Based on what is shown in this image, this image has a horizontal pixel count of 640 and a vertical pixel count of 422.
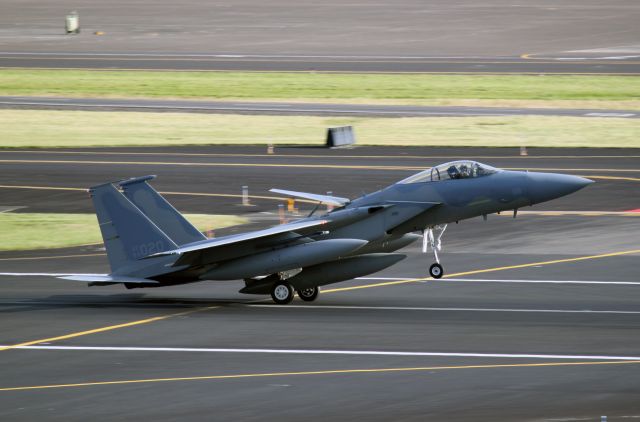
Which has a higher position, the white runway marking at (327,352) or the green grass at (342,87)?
the green grass at (342,87)

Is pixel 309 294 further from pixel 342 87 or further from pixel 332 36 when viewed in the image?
pixel 332 36

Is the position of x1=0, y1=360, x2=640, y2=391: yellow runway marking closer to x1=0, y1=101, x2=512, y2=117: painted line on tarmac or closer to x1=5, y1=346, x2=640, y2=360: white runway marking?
x1=5, y1=346, x2=640, y2=360: white runway marking

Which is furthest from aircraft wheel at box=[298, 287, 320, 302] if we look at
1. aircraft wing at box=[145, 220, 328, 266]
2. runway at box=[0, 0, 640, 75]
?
runway at box=[0, 0, 640, 75]

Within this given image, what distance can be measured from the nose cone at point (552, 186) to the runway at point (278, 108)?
36257 mm

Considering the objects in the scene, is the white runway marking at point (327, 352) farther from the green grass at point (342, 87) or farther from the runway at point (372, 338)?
the green grass at point (342, 87)

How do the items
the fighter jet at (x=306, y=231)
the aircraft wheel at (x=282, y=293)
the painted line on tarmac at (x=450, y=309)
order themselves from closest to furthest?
the painted line on tarmac at (x=450, y=309), the fighter jet at (x=306, y=231), the aircraft wheel at (x=282, y=293)

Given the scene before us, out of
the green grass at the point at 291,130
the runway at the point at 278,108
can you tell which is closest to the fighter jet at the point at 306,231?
the green grass at the point at 291,130

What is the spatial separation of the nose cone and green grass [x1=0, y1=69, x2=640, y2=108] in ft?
133

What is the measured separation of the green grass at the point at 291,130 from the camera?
5912 cm

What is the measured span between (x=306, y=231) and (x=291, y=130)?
33.6 metres

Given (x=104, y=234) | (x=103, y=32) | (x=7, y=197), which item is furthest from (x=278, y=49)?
(x=104, y=234)

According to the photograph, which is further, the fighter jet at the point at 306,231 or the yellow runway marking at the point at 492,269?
the yellow runway marking at the point at 492,269

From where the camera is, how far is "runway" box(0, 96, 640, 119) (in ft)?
219

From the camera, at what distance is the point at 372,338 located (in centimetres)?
2633
